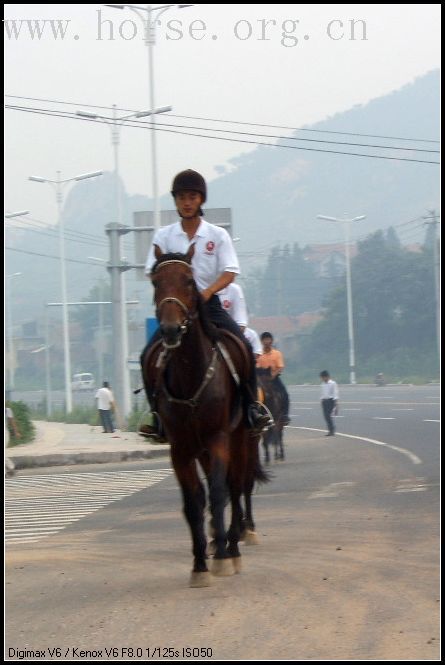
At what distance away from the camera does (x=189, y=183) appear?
10.2 meters

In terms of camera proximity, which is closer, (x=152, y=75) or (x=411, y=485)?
(x=411, y=485)

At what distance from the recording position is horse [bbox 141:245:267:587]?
9336 millimetres

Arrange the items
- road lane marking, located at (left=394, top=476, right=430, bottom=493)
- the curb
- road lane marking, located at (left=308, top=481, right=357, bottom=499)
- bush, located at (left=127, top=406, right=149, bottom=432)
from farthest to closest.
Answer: bush, located at (left=127, top=406, right=149, bottom=432) < the curb < road lane marking, located at (left=308, top=481, right=357, bottom=499) < road lane marking, located at (left=394, top=476, right=430, bottom=493)

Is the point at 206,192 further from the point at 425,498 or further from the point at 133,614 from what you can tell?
the point at 425,498

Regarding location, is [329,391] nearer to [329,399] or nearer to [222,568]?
[329,399]

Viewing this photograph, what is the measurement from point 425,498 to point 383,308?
85379 millimetres

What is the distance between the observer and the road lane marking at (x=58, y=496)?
604 inches

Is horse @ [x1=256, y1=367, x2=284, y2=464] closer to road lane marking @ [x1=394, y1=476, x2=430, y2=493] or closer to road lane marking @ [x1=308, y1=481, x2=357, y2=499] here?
road lane marking @ [x1=308, y1=481, x2=357, y2=499]

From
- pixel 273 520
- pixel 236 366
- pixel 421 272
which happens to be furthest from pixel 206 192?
pixel 421 272

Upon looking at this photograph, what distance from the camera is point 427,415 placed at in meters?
42.0

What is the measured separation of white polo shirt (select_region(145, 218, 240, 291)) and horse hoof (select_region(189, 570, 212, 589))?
2093 mm

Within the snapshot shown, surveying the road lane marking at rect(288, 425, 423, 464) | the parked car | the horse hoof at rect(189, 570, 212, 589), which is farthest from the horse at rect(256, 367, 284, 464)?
the parked car

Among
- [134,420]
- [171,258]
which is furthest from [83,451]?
[171,258]

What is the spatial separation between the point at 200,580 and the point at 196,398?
1.23 meters
